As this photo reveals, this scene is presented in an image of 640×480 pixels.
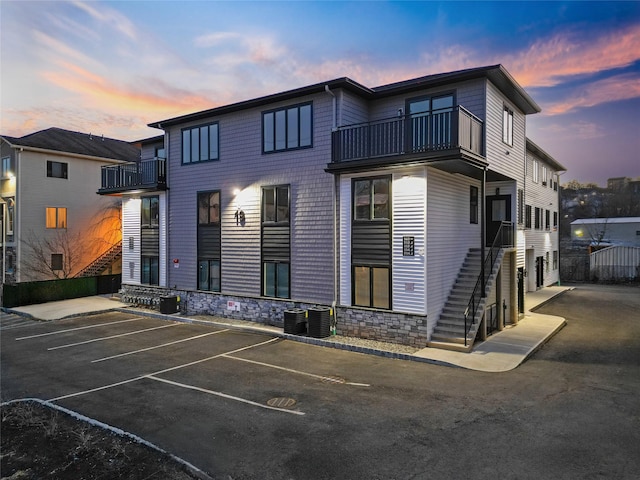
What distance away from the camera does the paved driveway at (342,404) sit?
670 cm

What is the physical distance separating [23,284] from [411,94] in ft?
72.0

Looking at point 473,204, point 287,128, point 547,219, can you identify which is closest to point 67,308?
point 287,128

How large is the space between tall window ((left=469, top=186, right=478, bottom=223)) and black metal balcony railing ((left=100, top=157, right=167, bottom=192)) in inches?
562

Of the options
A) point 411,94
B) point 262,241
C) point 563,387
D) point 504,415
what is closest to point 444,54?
point 411,94

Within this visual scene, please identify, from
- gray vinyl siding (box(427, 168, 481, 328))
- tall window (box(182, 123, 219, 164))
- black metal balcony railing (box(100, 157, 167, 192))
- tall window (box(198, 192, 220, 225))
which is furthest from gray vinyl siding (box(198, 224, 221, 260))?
gray vinyl siding (box(427, 168, 481, 328))

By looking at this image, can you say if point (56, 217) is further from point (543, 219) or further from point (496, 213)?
point (543, 219)

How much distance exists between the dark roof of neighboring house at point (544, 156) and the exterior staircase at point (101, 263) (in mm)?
27744

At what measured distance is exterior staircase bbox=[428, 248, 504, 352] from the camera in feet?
43.8

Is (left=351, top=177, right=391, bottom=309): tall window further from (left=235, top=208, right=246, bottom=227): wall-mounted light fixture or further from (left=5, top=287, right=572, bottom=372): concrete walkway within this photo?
(left=235, top=208, right=246, bottom=227): wall-mounted light fixture

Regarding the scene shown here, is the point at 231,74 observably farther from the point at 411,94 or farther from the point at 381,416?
the point at 381,416

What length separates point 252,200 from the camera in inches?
699

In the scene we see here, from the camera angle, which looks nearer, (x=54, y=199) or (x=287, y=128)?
(x=287, y=128)

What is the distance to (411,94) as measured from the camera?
15.7 m

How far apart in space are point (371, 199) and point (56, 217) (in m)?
25.2
